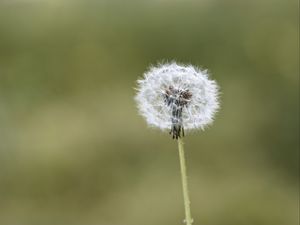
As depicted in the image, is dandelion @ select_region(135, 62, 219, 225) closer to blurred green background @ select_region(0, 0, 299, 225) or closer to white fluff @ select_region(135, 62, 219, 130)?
white fluff @ select_region(135, 62, 219, 130)

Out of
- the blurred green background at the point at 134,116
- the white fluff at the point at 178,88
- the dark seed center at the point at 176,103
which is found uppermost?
the blurred green background at the point at 134,116

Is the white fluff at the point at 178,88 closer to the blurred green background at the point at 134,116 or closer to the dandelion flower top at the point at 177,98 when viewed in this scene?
the dandelion flower top at the point at 177,98

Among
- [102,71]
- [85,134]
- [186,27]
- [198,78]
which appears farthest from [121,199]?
[198,78]

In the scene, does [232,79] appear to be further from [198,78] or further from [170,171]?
[198,78]

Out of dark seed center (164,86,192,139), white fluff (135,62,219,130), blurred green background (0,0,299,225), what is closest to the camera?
dark seed center (164,86,192,139)

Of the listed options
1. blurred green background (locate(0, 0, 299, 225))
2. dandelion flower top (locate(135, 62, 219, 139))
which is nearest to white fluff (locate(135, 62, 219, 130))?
dandelion flower top (locate(135, 62, 219, 139))

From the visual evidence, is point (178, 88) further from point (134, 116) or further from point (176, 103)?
point (134, 116)

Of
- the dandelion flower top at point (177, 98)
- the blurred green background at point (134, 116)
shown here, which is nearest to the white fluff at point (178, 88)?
the dandelion flower top at point (177, 98)
